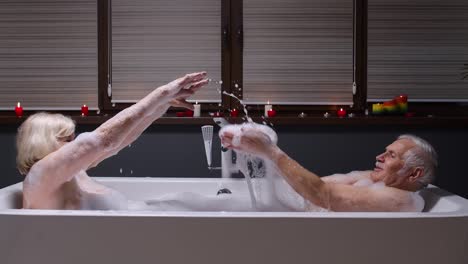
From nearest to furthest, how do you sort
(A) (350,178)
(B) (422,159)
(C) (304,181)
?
(C) (304,181) < (B) (422,159) < (A) (350,178)

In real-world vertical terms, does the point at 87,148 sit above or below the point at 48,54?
below

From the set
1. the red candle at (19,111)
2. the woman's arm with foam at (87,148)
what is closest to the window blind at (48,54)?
the red candle at (19,111)

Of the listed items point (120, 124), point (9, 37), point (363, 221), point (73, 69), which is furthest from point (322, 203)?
A: point (9, 37)

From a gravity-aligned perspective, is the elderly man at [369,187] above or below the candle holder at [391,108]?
below

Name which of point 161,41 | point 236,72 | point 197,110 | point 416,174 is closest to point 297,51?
point 236,72

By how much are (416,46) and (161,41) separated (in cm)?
173

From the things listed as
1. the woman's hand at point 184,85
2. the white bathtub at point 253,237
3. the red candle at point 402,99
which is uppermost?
the woman's hand at point 184,85

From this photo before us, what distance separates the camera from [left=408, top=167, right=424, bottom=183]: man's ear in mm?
2111

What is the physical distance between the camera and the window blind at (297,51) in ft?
A: 11.8

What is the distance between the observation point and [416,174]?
211cm

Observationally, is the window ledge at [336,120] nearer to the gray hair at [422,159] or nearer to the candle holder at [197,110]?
the candle holder at [197,110]

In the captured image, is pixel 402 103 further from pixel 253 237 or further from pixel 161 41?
pixel 253 237

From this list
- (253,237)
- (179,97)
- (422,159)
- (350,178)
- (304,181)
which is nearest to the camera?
(253,237)

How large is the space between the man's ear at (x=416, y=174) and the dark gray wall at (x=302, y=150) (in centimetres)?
138
